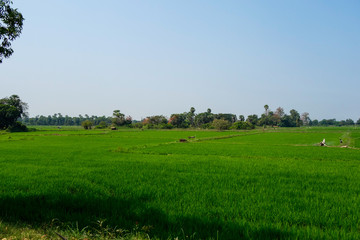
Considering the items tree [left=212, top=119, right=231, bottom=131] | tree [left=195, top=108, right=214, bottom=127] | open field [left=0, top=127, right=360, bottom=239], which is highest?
tree [left=195, top=108, right=214, bottom=127]

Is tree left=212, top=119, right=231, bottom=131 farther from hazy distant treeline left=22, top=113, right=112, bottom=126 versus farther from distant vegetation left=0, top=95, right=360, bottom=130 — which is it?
hazy distant treeline left=22, top=113, right=112, bottom=126

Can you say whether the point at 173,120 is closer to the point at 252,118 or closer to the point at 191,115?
the point at 191,115

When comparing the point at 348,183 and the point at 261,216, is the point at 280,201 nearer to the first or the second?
the point at 261,216

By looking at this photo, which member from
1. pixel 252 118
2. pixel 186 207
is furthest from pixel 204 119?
pixel 186 207

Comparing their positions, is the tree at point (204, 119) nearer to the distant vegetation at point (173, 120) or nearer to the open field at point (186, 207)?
the distant vegetation at point (173, 120)

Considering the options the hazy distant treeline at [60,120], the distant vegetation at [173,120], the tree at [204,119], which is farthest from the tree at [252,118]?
the hazy distant treeline at [60,120]

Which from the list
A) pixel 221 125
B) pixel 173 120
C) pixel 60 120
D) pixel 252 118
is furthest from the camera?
pixel 60 120

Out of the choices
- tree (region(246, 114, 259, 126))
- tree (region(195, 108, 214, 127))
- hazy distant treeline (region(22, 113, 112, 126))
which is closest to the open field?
tree (region(195, 108, 214, 127))

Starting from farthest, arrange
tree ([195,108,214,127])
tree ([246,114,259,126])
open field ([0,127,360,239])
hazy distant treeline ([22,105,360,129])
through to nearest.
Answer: tree ([246,114,259,126])
tree ([195,108,214,127])
hazy distant treeline ([22,105,360,129])
open field ([0,127,360,239])

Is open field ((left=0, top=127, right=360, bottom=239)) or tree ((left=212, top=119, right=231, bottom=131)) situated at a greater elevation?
tree ((left=212, top=119, right=231, bottom=131))

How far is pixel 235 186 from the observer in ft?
23.7

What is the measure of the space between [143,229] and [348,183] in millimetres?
7405

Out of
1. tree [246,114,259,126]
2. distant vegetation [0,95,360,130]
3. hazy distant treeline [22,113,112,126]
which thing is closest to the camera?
distant vegetation [0,95,360,130]

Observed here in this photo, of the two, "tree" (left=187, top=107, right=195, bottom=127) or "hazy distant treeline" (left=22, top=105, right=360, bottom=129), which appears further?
"tree" (left=187, top=107, right=195, bottom=127)
